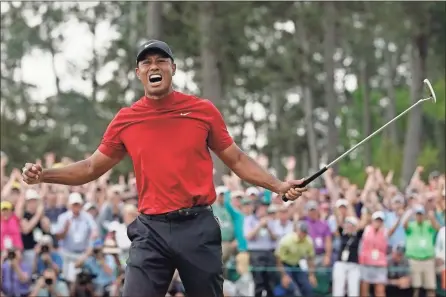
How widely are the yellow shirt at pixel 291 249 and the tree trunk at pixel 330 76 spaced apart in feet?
69.0

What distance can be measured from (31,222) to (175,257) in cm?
1019

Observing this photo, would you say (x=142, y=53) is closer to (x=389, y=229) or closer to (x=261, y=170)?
(x=261, y=170)

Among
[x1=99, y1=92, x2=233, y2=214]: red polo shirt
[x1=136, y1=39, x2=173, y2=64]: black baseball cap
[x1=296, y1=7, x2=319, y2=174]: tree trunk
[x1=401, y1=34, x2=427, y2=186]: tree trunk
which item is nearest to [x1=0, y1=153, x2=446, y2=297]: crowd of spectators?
[x1=99, y1=92, x2=233, y2=214]: red polo shirt

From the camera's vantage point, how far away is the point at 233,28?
113 feet

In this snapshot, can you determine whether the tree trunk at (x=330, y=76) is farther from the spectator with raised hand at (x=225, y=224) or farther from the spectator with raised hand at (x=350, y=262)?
the spectator with raised hand at (x=225, y=224)

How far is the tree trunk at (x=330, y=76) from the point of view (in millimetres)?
39844

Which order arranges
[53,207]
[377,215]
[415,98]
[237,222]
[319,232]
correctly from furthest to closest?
1. [415,98]
2. [319,232]
3. [377,215]
4. [53,207]
5. [237,222]

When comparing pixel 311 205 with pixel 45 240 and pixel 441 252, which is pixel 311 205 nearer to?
pixel 441 252

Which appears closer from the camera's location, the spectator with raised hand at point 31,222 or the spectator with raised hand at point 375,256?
the spectator with raised hand at point 31,222

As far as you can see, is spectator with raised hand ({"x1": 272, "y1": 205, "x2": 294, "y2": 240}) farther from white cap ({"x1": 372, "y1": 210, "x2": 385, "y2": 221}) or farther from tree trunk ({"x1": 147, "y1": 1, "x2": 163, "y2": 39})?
tree trunk ({"x1": 147, "y1": 1, "x2": 163, "y2": 39})

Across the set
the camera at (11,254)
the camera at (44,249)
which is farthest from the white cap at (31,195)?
the camera at (11,254)

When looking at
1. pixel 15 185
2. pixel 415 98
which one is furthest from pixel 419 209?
pixel 415 98

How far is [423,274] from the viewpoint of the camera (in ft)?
62.1

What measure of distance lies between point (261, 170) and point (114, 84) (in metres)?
37.0
